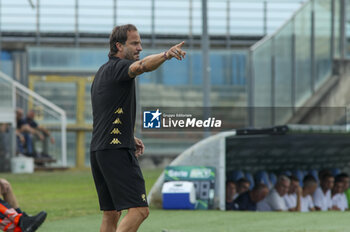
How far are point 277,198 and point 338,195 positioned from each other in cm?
206

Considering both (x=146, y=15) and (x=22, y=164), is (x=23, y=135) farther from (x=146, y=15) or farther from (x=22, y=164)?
(x=146, y=15)

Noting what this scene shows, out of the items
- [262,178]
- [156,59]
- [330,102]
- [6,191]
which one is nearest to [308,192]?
[262,178]

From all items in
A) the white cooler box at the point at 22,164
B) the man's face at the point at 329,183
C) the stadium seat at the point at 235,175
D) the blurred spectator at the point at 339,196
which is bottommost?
the white cooler box at the point at 22,164

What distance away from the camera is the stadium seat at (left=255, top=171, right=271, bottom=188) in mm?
16953

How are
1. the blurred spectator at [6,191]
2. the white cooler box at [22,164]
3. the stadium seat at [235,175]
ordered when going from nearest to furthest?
the blurred spectator at [6,191] → the stadium seat at [235,175] → the white cooler box at [22,164]

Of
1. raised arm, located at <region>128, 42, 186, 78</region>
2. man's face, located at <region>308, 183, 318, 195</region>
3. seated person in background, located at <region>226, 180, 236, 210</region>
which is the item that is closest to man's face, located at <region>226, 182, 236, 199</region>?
seated person in background, located at <region>226, 180, 236, 210</region>

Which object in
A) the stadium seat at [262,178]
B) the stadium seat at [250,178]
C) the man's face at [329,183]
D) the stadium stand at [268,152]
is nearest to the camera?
the stadium stand at [268,152]

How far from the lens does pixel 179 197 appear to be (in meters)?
14.7

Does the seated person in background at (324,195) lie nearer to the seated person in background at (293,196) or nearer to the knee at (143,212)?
the seated person in background at (293,196)

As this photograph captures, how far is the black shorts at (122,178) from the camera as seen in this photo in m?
6.83

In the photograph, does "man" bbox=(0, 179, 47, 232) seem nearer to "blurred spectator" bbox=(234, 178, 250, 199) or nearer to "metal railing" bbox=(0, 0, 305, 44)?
"blurred spectator" bbox=(234, 178, 250, 199)

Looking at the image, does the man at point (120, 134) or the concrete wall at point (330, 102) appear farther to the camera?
the concrete wall at point (330, 102)

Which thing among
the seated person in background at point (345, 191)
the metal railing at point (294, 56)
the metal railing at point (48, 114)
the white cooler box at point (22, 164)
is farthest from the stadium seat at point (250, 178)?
the metal railing at point (48, 114)

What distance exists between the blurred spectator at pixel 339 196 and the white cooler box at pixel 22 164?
45.5ft
